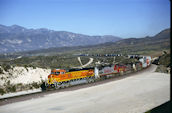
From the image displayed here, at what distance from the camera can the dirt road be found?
23406 mm

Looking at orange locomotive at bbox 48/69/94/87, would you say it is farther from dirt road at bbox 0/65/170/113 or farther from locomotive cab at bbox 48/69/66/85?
dirt road at bbox 0/65/170/113

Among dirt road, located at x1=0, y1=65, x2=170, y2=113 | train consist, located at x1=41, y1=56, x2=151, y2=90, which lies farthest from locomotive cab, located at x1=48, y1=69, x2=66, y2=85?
dirt road, located at x1=0, y1=65, x2=170, y2=113

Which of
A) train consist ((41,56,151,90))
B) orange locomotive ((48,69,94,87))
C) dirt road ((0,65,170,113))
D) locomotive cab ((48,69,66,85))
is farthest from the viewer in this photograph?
train consist ((41,56,151,90))

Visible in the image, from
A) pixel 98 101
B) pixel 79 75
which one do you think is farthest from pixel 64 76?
pixel 98 101

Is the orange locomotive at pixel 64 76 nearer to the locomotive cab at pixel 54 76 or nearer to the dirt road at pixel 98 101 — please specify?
the locomotive cab at pixel 54 76

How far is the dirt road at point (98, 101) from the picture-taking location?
2341cm

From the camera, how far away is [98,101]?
88.0ft

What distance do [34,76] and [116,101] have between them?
1918 centimetres

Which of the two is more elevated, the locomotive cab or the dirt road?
the locomotive cab

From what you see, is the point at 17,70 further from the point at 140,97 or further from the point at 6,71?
the point at 140,97

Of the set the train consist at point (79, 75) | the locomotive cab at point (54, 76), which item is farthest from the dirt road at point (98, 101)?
the train consist at point (79, 75)

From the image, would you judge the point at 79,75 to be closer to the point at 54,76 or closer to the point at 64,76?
the point at 64,76

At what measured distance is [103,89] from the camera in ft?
113

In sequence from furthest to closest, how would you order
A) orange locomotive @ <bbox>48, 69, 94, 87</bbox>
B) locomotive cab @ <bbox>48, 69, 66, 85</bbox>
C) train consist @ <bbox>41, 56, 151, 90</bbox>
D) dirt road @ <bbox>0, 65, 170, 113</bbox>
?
train consist @ <bbox>41, 56, 151, 90</bbox> → orange locomotive @ <bbox>48, 69, 94, 87</bbox> → locomotive cab @ <bbox>48, 69, 66, 85</bbox> → dirt road @ <bbox>0, 65, 170, 113</bbox>
